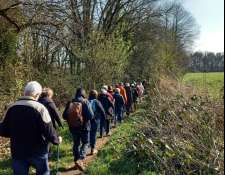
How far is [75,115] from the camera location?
185 inches

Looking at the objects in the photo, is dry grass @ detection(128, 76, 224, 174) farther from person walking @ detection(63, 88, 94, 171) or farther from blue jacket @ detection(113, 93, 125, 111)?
blue jacket @ detection(113, 93, 125, 111)

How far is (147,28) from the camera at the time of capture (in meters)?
19.3

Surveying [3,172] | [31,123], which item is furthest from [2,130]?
[3,172]

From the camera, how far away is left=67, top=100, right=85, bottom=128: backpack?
185 inches

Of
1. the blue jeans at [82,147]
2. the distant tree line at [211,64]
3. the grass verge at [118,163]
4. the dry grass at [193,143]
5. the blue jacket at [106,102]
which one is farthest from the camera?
the blue jacket at [106,102]

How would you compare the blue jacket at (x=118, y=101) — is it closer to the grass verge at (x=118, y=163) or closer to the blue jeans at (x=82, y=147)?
the grass verge at (x=118, y=163)

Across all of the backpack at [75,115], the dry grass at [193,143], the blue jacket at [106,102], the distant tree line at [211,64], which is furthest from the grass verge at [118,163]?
the distant tree line at [211,64]

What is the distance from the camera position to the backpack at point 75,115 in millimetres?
4707

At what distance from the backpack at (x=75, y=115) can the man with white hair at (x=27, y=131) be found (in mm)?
1530

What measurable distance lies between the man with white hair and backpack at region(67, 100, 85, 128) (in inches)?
60.2

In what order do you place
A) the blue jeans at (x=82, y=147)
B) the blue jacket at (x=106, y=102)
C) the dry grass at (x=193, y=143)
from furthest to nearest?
the blue jacket at (x=106, y=102) < the blue jeans at (x=82, y=147) < the dry grass at (x=193, y=143)

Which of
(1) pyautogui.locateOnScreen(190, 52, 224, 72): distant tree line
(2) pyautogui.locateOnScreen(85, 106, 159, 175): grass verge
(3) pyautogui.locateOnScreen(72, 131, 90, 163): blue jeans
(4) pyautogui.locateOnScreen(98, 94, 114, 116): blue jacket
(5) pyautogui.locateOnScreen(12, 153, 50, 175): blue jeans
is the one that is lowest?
(2) pyautogui.locateOnScreen(85, 106, 159, 175): grass verge

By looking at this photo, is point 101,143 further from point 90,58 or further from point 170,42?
point 170,42

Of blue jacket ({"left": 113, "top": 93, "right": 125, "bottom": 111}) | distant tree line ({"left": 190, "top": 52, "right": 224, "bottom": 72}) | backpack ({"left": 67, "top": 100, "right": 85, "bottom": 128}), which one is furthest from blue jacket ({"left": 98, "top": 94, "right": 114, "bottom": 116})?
distant tree line ({"left": 190, "top": 52, "right": 224, "bottom": 72})
